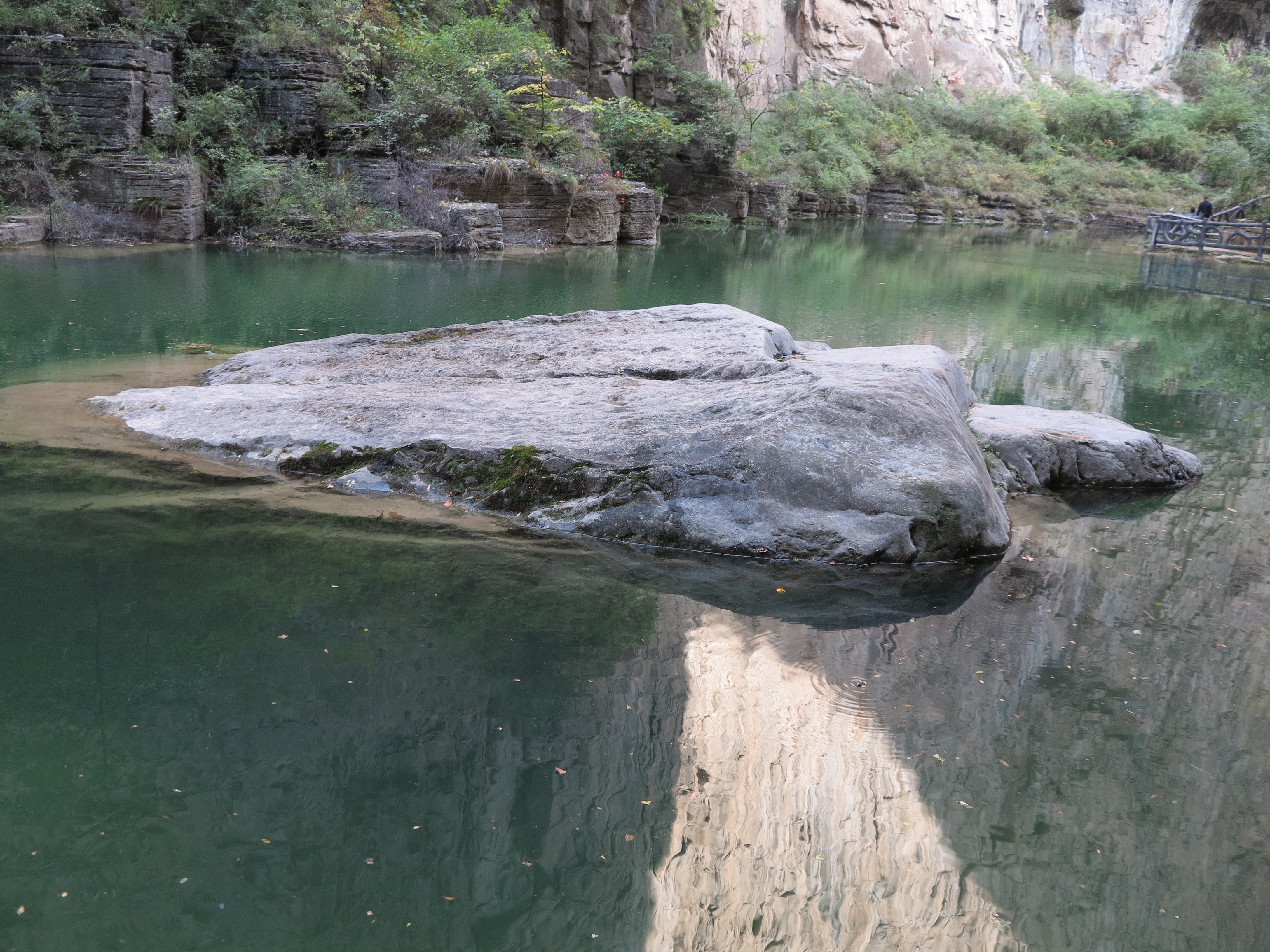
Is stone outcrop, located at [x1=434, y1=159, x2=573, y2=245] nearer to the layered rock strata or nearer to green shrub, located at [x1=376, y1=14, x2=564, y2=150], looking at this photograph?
green shrub, located at [x1=376, y1=14, x2=564, y2=150]

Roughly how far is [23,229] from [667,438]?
15679mm

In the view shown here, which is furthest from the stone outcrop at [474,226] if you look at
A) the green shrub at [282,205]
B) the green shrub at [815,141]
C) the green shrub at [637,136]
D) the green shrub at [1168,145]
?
the green shrub at [1168,145]

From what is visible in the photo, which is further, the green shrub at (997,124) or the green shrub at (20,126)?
the green shrub at (997,124)

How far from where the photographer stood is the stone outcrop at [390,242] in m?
18.1

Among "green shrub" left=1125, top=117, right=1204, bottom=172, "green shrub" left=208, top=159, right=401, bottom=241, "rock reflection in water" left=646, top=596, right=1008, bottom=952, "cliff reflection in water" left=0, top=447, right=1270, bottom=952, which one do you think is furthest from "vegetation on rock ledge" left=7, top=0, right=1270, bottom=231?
"rock reflection in water" left=646, top=596, right=1008, bottom=952

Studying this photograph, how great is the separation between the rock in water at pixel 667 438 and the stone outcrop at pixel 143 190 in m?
12.4

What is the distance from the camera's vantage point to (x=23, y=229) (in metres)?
16.1

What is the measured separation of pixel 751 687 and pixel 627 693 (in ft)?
1.64

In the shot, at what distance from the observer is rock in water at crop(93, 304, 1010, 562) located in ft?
16.3

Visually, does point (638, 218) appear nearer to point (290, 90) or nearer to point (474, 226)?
point (474, 226)

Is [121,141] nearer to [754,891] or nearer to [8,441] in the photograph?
[8,441]

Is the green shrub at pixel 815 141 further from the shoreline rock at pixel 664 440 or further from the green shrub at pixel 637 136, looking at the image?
the shoreline rock at pixel 664 440

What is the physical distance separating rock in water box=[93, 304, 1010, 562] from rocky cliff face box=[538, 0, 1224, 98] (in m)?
24.9

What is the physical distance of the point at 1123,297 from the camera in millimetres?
16828
